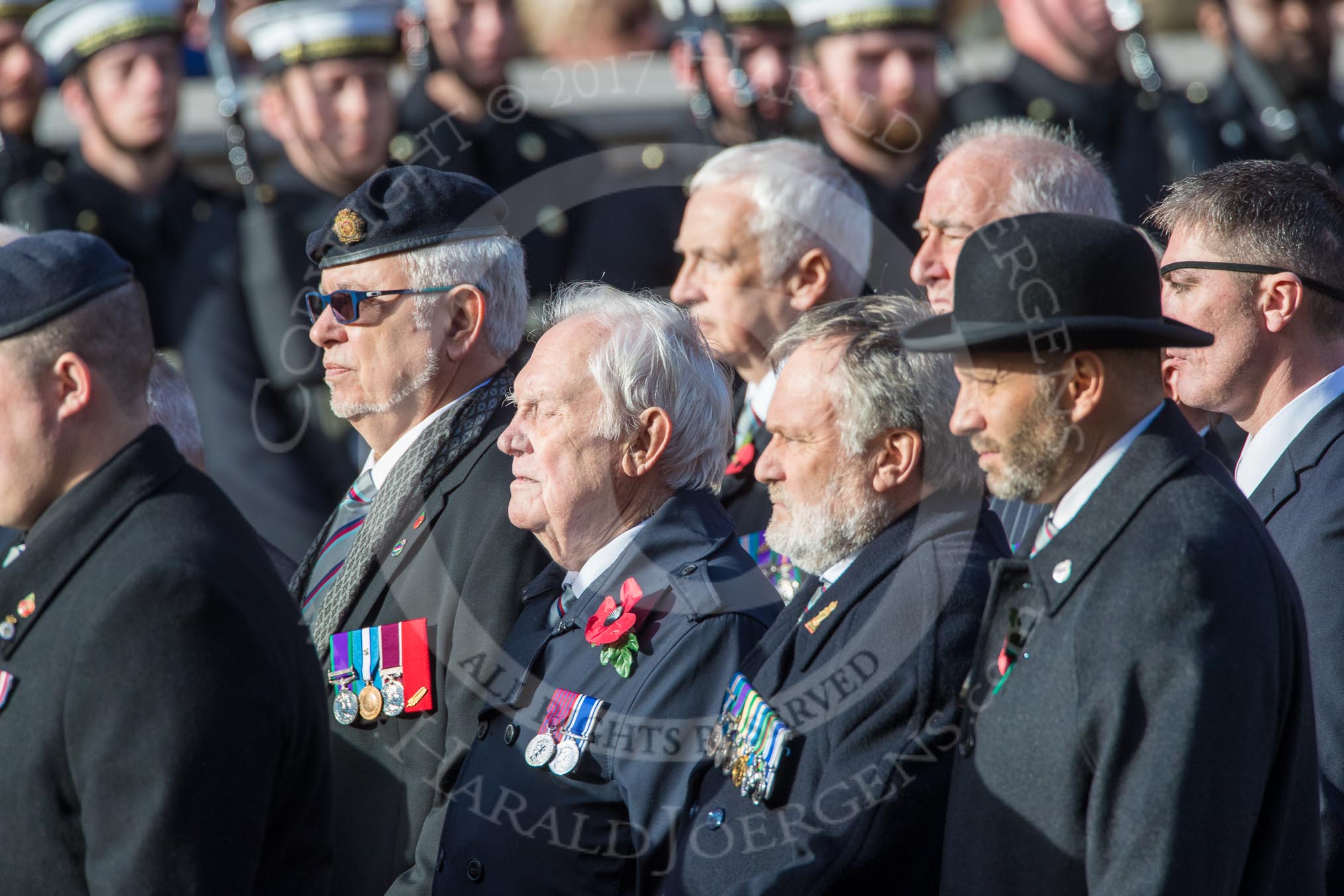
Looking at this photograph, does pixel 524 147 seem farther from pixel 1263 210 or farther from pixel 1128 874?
pixel 1128 874

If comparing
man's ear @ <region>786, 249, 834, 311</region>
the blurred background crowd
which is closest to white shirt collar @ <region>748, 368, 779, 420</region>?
man's ear @ <region>786, 249, 834, 311</region>

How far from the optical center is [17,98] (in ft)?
22.7

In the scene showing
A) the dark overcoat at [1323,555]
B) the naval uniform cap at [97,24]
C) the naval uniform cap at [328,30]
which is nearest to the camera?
the dark overcoat at [1323,555]

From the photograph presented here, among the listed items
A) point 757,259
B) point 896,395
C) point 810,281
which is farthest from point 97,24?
point 896,395

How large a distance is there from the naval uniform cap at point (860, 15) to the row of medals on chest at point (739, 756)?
3.89 meters

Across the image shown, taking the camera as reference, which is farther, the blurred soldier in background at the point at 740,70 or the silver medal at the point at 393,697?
the blurred soldier in background at the point at 740,70

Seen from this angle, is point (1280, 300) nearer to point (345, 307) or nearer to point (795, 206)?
point (795, 206)

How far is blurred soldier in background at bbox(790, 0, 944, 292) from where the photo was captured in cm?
641

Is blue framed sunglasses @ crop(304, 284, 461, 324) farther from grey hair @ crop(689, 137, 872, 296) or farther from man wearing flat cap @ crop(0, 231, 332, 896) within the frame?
man wearing flat cap @ crop(0, 231, 332, 896)

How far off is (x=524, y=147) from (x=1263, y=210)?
3632mm

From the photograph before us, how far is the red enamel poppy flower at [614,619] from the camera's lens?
10.6 ft

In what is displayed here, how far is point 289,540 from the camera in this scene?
20.5 feet

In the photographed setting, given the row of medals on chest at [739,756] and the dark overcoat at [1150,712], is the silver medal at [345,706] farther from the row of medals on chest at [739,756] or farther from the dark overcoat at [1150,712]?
the dark overcoat at [1150,712]

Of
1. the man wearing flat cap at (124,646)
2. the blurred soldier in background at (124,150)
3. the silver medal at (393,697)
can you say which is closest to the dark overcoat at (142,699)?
the man wearing flat cap at (124,646)
